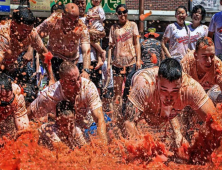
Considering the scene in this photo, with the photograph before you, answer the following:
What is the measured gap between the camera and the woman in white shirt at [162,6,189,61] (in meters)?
8.34

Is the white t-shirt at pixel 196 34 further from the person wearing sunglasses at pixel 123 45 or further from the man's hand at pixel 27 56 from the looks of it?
A: the man's hand at pixel 27 56

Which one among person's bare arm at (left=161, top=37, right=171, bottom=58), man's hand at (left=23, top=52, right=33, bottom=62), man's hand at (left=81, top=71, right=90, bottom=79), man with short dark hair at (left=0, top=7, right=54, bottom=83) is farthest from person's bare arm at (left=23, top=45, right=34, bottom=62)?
person's bare arm at (left=161, top=37, right=171, bottom=58)

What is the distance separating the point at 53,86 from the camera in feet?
18.4

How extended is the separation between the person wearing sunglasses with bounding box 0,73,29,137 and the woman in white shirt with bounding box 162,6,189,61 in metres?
3.64

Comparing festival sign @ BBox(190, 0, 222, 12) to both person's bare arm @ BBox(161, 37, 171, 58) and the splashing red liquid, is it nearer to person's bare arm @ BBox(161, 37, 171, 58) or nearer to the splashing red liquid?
person's bare arm @ BBox(161, 37, 171, 58)

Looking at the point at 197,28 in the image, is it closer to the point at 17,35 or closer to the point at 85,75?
the point at 85,75

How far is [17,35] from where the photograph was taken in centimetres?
594

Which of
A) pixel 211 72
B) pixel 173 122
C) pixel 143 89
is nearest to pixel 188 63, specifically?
pixel 211 72

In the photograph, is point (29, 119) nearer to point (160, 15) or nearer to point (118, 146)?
point (118, 146)

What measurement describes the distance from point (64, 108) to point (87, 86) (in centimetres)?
40

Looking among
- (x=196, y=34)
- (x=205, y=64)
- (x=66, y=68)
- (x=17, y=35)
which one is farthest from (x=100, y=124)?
(x=196, y=34)

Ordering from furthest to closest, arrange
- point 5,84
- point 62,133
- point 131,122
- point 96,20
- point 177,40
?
1. point 177,40
2. point 96,20
3. point 62,133
4. point 5,84
5. point 131,122

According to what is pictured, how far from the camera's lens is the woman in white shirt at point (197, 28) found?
27.6 ft

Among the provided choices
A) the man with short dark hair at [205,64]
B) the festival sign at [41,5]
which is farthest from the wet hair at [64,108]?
the festival sign at [41,5]
